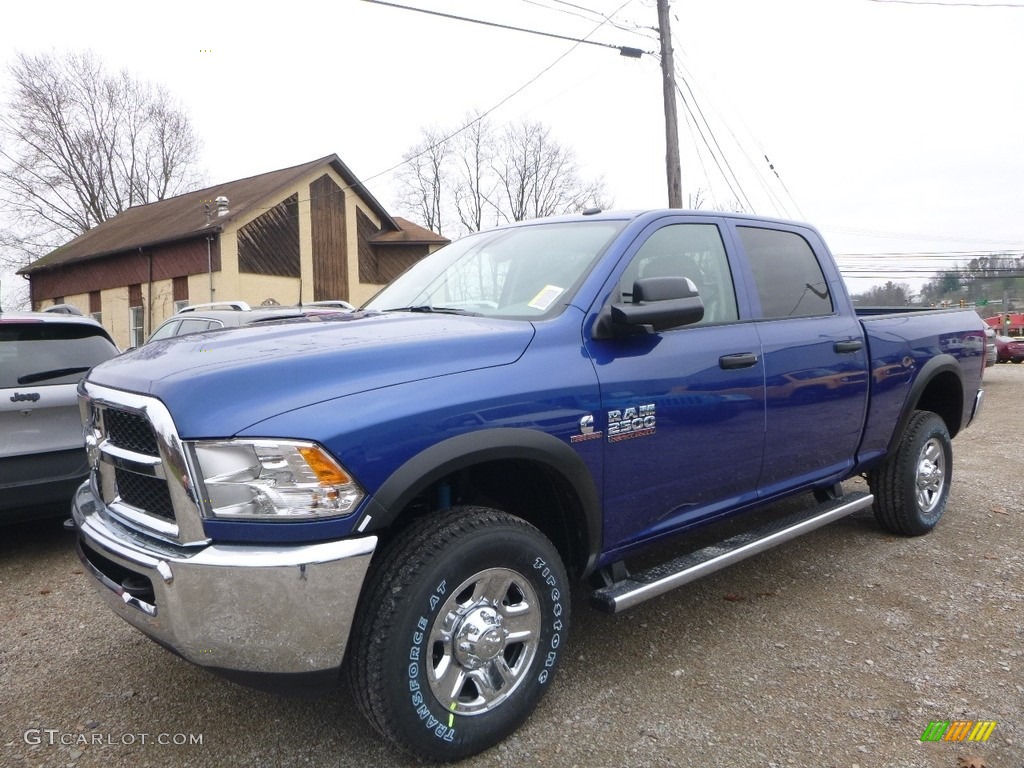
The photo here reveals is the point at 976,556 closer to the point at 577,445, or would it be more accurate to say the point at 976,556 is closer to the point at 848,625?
the point at 848,625

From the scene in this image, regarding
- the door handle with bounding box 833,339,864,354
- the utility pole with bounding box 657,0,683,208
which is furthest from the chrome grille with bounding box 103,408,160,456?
the utility pole with bounding box 657,0,683,208

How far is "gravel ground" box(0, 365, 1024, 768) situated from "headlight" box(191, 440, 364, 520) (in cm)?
102

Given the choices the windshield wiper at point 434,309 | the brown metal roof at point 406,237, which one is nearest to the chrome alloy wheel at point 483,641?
the windshield wiper at point 434,309

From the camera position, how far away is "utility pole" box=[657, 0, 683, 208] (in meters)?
14.6

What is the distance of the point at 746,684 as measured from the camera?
9.88 feet

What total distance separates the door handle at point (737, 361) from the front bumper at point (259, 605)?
5.91ft

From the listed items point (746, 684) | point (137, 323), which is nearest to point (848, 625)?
point (746, 684)

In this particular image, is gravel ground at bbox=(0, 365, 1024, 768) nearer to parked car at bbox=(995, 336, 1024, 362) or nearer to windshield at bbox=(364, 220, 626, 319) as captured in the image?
windshield at bbox=(364, 220, 626, 319)

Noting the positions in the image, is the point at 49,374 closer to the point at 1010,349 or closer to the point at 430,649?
the point at 430,649

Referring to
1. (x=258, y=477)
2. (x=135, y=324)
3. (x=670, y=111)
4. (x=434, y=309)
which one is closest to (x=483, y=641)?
(x=258, y=477)

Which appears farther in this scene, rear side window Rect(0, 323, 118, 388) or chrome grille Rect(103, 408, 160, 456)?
rear side window Rect(0, 323, 118, 388)

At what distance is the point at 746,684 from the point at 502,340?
5.73ft

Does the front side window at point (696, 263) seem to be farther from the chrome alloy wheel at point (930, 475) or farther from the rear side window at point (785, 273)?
the chrome alloy wheel at point (930, 475)

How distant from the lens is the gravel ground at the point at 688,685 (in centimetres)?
256
